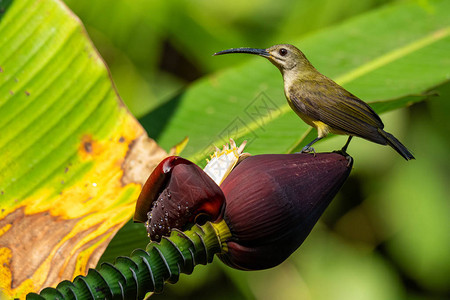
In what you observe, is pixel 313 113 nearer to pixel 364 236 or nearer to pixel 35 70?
pixel 35 70

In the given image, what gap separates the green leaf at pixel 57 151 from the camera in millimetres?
1042

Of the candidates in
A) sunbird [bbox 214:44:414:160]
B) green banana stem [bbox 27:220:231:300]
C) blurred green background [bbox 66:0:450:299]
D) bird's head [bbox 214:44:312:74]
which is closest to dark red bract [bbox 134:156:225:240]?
green banana stem [bbox 27:220:231:300]

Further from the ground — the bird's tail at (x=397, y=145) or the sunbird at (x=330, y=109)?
the sunbird at (x=330, y=109)

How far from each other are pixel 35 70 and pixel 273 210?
79 centimetres

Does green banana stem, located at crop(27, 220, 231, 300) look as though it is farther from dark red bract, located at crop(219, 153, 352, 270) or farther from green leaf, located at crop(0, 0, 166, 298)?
green leaf, located at crop(0, 0, 166, 298)

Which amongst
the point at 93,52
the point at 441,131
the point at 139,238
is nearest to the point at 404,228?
the point at 441,131

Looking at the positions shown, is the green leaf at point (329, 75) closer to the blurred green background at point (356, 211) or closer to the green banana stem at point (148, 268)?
the blurred green background at point (356, 211)

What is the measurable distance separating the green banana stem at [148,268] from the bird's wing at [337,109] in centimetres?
35

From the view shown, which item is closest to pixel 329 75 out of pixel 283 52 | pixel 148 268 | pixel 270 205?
pixel 283 52

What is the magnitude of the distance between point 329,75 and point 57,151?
0.87 metres

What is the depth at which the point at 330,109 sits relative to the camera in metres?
1.05

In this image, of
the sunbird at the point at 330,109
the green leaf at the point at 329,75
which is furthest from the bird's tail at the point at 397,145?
the green leaf at the point at 329,75

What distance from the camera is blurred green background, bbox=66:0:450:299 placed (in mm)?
2254

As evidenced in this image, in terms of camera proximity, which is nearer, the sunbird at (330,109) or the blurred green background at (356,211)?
the sunbird at (330,109)
